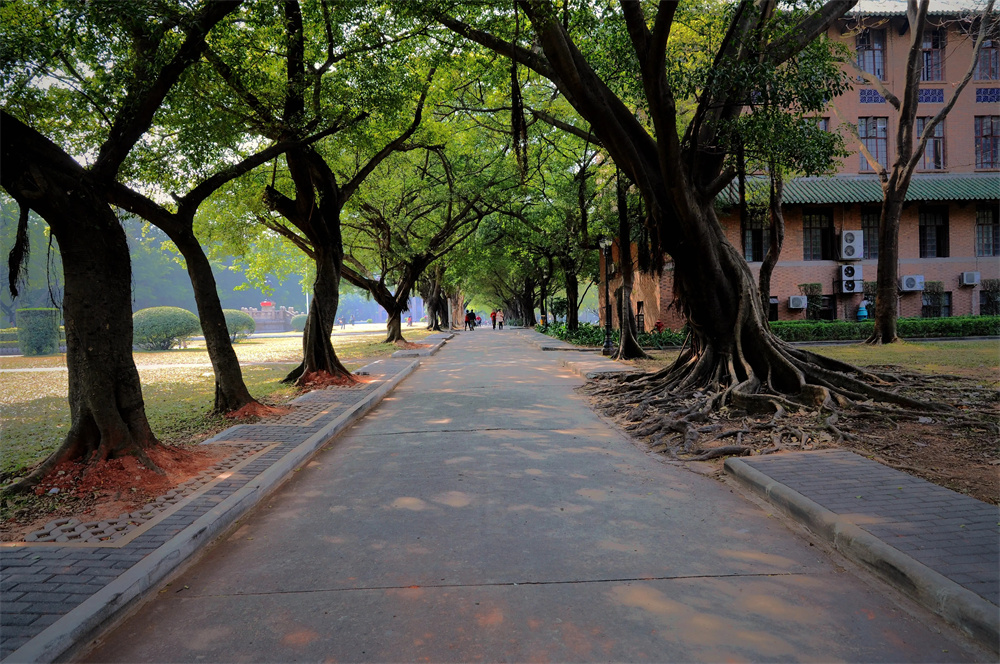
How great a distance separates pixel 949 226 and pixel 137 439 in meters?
34.1

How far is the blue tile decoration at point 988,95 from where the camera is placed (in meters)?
28.6

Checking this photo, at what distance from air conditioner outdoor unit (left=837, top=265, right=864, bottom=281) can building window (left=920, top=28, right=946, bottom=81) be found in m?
8.66

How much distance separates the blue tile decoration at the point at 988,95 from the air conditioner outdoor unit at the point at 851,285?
985cm

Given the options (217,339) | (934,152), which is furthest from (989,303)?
(217,339)

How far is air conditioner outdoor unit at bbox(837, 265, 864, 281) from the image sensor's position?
94.9 feet

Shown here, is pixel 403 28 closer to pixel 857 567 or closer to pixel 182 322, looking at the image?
pixel 857 567

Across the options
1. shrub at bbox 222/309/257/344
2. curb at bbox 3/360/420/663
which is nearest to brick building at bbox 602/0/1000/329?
curb at bbox 3/360/420/663

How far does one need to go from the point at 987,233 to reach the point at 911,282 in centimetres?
516

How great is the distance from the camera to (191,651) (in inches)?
127

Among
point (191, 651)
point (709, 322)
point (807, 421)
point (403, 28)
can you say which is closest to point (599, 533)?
point (191, 651)

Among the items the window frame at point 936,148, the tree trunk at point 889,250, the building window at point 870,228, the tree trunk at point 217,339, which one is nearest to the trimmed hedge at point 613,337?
the tree trunk at point 889,250

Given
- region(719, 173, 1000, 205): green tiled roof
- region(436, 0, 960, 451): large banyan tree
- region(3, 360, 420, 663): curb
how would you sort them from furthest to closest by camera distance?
region(719, 173, 1000, 205): green tiled roof < region(436, 0, 960, 451): large banyan tree < region(3, 360, 420, 663): curb

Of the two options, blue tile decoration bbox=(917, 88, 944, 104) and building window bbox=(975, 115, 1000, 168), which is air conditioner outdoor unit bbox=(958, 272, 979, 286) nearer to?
building window bbox=(975, 115, 1000, 168)

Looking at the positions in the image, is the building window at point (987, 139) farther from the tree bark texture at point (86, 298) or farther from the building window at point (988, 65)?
the tree bark texture at point (86, 298)
